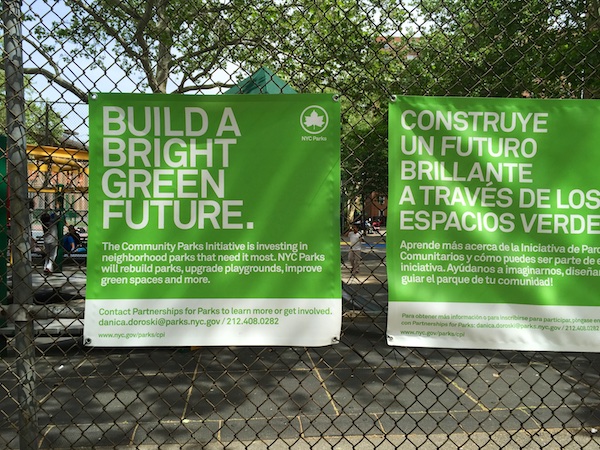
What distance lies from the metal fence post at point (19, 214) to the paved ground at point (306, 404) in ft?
1.84

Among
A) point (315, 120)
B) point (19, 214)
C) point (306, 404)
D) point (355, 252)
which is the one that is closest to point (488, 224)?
point (315, 120)

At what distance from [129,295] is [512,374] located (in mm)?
4632

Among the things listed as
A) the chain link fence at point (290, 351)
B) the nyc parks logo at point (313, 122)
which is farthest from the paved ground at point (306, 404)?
the nyc parks logo at point (313, 122)

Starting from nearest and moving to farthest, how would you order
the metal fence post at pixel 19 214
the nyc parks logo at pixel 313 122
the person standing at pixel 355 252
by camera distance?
the metal fence post at pixel 19 214
the nyc parks logo at pixel 313 122
the person standing at pixel 355 252

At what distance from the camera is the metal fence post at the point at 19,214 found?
6.87 feet

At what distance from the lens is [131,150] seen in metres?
2.18

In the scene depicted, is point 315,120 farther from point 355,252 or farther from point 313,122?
point 355,252

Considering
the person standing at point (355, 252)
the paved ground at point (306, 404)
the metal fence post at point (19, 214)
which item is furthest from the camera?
the paved ground at point (306, 404)

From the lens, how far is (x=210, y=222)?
7.18 feet

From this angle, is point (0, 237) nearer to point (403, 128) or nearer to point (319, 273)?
point (319, 273)

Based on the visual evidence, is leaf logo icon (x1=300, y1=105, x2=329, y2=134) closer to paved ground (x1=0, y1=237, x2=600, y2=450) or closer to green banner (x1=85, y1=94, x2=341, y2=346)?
green banner (x1=85, y1=94, x2=341, y2=346)

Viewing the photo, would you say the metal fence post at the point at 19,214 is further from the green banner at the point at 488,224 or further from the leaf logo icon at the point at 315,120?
the green banner at the point at 488,224

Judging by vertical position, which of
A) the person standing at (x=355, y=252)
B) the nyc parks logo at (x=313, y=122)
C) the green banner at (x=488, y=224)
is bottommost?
the person standing at (x=355, y=252)

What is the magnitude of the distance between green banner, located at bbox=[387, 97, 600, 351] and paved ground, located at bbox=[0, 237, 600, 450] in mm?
479
